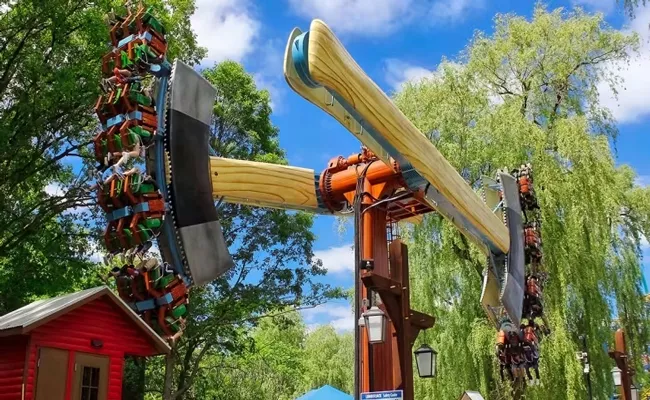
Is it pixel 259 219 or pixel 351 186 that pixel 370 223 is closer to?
pixel 351 186

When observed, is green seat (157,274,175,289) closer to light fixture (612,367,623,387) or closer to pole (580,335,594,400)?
pole (580,335,594,400)

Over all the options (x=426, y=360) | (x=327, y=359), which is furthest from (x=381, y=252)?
(x=327, y=359)

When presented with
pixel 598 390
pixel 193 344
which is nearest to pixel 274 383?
pixel 193 344

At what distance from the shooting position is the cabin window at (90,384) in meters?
6.34

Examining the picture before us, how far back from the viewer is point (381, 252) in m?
8.23

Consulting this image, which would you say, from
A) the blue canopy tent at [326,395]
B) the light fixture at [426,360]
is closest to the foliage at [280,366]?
the blue canopy tent at [326,395]

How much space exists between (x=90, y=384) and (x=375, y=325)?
2.69 metres

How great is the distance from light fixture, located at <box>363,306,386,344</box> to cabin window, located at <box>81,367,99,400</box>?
260 cm

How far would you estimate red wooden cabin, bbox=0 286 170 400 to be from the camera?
5.99 metres

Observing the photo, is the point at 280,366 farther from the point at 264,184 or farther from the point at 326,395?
the point at 264,184

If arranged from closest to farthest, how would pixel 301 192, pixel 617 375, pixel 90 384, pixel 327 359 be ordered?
1. pixel 90 384
2. pixel 301 192
3. pixel 617 375
4. pixel 327 359

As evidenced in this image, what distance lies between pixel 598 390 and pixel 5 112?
1228cm

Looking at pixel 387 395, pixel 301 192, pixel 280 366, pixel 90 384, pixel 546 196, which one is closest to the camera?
pixel 387 395

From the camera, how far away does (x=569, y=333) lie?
1316cm
